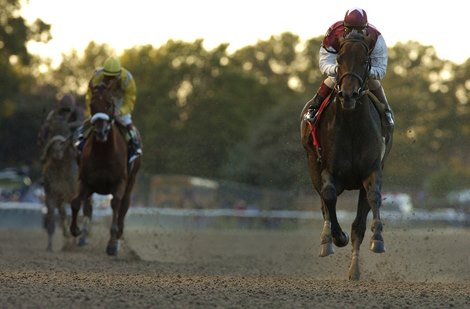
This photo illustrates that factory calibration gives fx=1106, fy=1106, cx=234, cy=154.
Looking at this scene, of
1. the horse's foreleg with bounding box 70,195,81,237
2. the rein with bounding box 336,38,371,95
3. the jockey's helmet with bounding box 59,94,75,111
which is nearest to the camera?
the rein with bounding box 336,38,371,95

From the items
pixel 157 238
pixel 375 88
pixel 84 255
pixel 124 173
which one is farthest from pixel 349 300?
pixel 157 238

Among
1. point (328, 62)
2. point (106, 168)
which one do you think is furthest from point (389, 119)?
point (106, 168)

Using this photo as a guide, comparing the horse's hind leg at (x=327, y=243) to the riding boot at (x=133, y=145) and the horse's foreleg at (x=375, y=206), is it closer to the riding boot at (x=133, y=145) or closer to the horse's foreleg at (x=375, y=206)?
the horse's foreleg at (x=375, y=206)

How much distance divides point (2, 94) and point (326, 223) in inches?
1158

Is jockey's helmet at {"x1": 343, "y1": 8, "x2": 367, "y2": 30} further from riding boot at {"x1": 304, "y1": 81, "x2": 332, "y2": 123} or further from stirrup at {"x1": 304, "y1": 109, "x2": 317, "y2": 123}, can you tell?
stirrup at {"x1": 304, "y1": 109, "x2": 317, "y2": 123}

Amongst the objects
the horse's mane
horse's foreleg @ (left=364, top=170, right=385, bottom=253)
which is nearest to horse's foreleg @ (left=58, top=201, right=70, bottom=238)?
horse's foreleg @ (left=364, top=170, right=385, bottom=253)

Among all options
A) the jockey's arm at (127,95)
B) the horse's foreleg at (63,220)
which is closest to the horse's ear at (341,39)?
the jockey's arm at (127,95)

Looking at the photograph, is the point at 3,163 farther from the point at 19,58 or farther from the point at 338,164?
the point at 338,164

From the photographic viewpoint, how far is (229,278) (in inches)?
480

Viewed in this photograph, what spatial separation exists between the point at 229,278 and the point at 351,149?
195 centimetres

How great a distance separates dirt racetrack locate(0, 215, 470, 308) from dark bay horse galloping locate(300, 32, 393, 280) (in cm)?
58

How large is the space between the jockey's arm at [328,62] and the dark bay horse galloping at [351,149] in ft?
0.87

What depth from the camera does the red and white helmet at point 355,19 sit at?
11.9 meters

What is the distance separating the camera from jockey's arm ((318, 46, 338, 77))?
12.1 m
